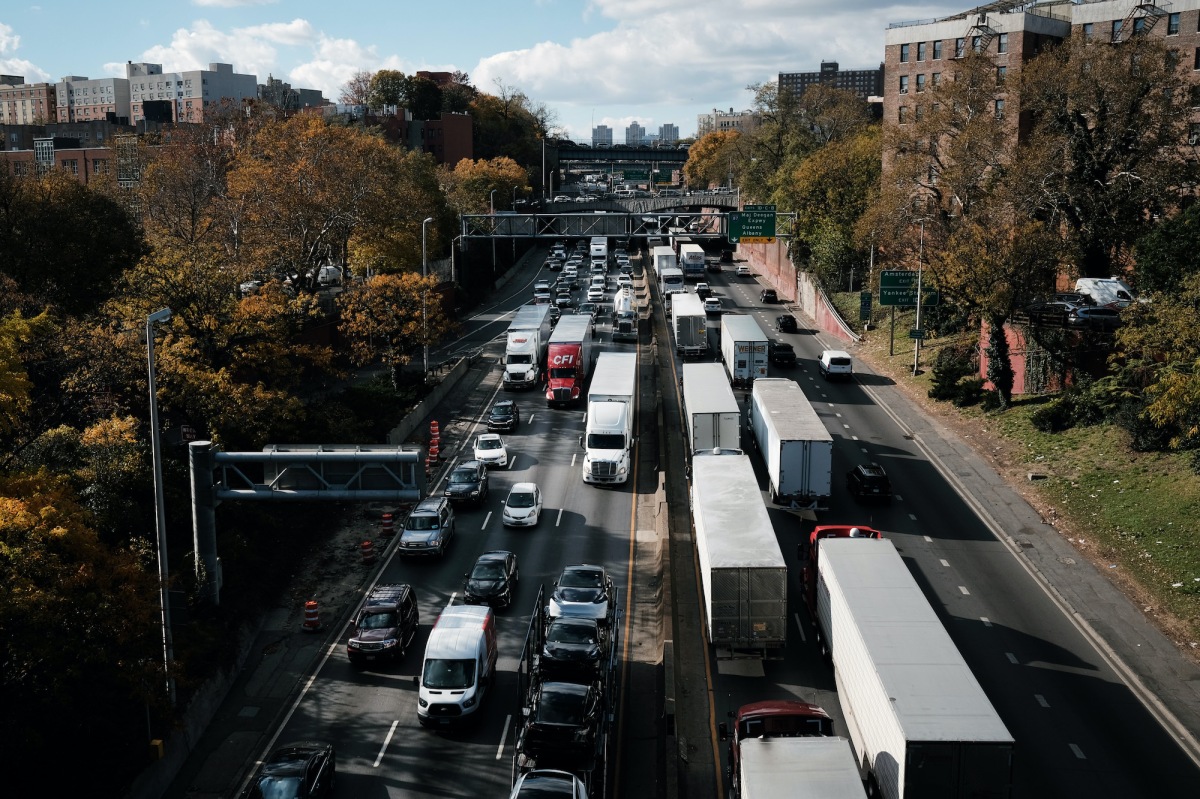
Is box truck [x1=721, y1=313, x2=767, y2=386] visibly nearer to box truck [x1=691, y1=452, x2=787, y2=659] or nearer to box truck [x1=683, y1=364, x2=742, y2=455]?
box truck [x1=683, y1=364, x2=742, y2=455]

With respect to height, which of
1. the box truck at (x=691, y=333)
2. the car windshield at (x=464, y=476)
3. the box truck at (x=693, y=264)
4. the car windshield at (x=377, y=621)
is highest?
the box truck at (x=693, y=264)

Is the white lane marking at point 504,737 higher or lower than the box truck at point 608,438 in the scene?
lower

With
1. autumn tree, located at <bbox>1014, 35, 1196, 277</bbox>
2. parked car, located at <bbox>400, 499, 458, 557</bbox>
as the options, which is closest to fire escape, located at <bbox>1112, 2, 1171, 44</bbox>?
autumn tree, located at <bbox>1014, 35, 1196, 277</bbox>

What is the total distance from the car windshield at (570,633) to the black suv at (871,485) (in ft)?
54.5

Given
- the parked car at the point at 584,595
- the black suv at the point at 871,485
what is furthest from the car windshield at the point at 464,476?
the black suv at the point at 871,485

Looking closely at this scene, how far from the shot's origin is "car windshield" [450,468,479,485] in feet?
142

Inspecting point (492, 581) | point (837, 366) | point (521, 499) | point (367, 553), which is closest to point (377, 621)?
point (492, 581)

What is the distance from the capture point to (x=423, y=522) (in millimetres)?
38031

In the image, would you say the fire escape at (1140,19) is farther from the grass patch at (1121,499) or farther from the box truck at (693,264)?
the grass patch at (1121,499)

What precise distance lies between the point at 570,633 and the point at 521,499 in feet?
43.0

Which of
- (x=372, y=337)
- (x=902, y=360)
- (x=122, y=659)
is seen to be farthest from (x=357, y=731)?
(x=902, y=360)

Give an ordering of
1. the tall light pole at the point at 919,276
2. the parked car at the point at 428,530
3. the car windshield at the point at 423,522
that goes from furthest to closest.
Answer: the tall light pole at the point at 919,276 → the car windshield at the point at 423,522 → the parked car at the point at 428,530

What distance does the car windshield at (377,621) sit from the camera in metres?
30.3

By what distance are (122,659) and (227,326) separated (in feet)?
70.8
